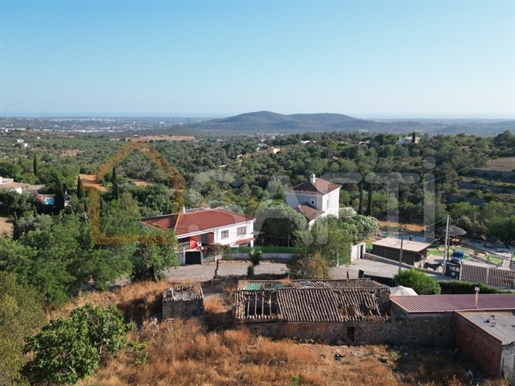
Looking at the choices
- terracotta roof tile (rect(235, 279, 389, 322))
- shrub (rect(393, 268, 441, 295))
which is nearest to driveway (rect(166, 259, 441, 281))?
shrub (rect(393, 268, 441, 295))

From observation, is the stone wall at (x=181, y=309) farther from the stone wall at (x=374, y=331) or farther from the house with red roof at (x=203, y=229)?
the house with red roof at (x=203, y=229)

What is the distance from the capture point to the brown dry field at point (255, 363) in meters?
10.5

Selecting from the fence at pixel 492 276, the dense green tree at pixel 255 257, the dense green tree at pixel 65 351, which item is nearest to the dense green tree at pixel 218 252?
the dense green tree at pixel 255 257

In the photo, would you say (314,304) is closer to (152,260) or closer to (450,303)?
(450,303)

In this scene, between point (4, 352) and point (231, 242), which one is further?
point (231, 242)

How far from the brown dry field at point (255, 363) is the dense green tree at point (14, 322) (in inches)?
75.1

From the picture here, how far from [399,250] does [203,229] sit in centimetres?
1378

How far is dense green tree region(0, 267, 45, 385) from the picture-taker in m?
8.66

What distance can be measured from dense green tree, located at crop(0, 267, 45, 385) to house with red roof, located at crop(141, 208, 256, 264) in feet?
38.6

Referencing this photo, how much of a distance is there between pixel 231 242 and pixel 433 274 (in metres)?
13.4

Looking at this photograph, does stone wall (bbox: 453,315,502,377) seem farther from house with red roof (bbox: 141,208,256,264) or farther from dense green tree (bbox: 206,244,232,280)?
house with red roof (bbox: 141,208,256,264)

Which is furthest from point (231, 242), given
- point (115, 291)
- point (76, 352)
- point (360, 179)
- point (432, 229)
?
point (360, 179)

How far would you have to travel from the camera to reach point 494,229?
111 feet

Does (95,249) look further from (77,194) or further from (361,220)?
(77,194)
